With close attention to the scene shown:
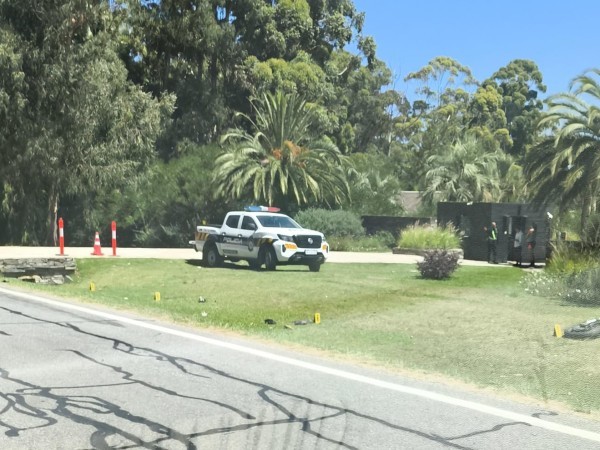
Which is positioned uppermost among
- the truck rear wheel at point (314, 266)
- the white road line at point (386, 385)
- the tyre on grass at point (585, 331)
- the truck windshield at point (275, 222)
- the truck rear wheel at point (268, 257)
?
the truck windshield at point (275, 222)

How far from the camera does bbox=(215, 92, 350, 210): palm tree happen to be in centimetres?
3284

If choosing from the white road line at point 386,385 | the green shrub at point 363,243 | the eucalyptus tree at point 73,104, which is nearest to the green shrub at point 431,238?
the green shrub at point 363,243

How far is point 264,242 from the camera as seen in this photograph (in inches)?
820

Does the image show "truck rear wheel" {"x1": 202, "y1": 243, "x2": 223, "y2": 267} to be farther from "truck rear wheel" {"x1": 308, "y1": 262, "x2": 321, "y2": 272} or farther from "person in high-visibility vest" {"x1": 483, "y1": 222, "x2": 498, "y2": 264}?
"person in high-visibility vest" {"x1": 483, "y1": 222, "x2": 498, "y2": 264}

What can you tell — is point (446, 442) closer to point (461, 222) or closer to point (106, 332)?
point (106, 332)

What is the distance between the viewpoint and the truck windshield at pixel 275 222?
70.5ft

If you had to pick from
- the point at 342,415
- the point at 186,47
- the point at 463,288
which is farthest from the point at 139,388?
the point at 186,47

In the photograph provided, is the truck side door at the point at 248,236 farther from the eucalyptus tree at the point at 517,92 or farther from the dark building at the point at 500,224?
the eucalyptus tree at the point at 517,92

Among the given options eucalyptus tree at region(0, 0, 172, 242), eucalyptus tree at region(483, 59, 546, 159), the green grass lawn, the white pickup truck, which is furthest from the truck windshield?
eucalyptus tree at region(483, 59, 546, 159)

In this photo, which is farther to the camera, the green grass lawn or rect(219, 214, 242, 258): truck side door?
rect(219, 214, 242, 258): truck side door

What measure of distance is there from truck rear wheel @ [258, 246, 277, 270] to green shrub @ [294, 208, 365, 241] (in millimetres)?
11467

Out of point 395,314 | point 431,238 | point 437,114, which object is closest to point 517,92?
point 437,114

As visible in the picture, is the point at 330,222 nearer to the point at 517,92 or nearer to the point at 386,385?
the point at 386,385

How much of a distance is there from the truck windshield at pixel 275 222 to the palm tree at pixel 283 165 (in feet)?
32.7
